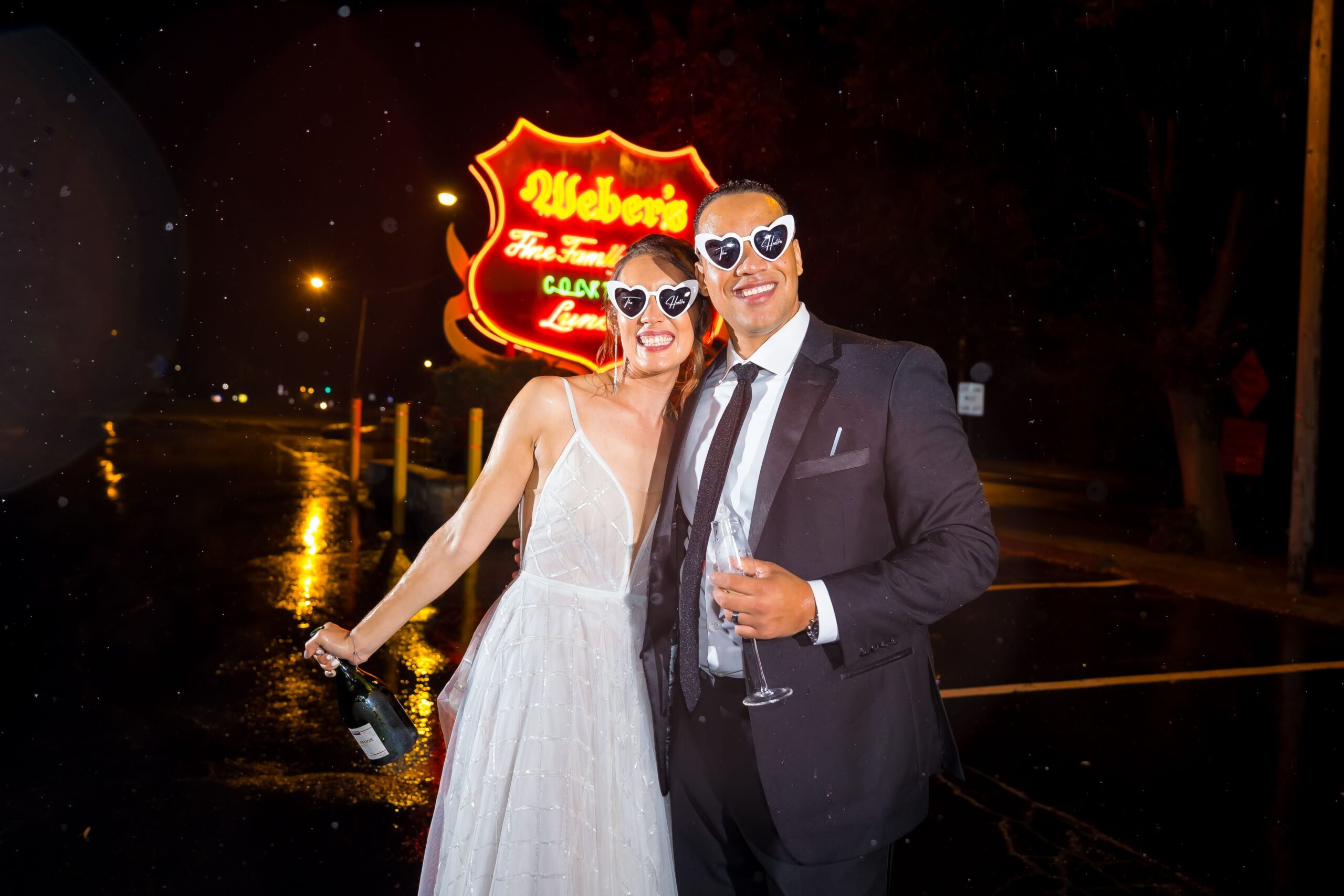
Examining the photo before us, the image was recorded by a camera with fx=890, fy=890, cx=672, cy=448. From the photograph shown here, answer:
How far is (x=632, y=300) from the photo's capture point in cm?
265

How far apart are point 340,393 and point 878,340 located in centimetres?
9869

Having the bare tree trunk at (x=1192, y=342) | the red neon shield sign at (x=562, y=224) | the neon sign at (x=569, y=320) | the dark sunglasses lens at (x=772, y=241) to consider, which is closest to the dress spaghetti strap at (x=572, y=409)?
the dark sunglasses lens at (x=772, y=241)

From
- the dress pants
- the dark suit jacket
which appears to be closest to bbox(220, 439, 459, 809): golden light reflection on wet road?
the dress pants

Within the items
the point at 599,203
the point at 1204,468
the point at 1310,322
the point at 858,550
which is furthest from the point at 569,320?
the point at 858,550

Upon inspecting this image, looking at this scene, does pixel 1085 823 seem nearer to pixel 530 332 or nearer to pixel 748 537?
pixel 748 537

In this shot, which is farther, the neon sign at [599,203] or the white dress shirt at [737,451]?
the neon sign at [599,203]

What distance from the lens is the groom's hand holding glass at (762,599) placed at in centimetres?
182

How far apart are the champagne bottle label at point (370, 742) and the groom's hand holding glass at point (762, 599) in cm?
127

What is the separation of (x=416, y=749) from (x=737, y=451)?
3.45 meters

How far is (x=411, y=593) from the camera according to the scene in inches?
97.7

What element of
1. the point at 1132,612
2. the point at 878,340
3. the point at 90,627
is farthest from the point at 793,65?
the point at 878,340

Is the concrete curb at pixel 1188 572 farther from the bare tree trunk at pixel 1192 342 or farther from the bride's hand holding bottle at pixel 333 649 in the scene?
the bride's hand holding bottle at pixel 333 649

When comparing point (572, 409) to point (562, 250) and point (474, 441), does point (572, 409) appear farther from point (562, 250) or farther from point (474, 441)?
point (562, 250)

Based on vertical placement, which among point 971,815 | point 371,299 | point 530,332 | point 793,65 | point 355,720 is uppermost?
point 371,299
